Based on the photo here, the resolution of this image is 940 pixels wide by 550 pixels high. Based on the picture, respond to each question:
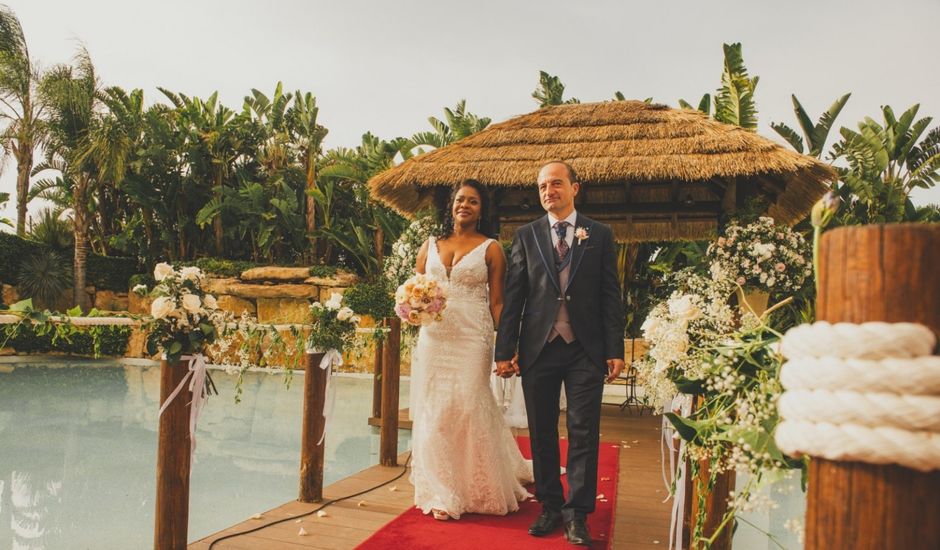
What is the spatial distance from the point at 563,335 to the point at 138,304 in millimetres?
16809

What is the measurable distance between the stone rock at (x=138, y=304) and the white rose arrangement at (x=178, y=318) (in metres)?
14.2

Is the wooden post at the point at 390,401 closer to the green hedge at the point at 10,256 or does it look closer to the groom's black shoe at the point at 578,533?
the groom's black shoe at the point at 578,533

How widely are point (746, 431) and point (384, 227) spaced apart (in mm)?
14678

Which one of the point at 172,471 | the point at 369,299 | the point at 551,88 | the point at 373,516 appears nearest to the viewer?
the point at 172,471

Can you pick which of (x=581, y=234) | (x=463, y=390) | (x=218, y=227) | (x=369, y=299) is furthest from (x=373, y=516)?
(x=218, y=227)

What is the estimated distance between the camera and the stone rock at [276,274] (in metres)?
15.4

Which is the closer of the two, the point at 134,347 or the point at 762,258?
the point at 762,258

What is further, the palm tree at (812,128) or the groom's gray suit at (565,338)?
the palm tree at (812,128)

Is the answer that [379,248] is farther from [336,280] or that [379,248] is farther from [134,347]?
[134,347]

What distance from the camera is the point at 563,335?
3.37 meters

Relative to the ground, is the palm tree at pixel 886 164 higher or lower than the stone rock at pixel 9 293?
higher

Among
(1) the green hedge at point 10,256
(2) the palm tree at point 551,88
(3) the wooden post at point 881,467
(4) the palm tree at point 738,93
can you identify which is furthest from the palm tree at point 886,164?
(1) the green hedge at point 10,256

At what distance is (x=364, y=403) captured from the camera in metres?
10.0

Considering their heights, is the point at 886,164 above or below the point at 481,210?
above
